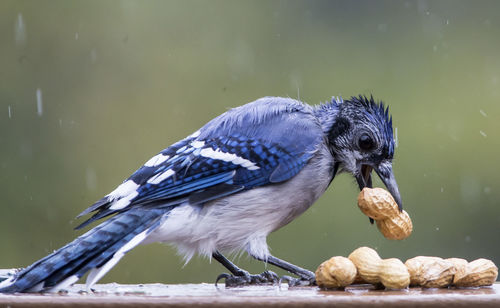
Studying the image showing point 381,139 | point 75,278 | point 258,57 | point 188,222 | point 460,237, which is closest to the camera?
point 75,278

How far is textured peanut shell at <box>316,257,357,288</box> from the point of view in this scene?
2.06 metres

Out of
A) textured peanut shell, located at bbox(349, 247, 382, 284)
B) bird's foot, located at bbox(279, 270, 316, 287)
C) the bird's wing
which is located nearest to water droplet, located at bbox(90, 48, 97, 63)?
the bird's wing

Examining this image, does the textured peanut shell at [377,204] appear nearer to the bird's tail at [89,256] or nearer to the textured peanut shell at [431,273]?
the textured peanut shell at [431,273]

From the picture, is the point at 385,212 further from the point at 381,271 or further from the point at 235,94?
the point at 235,94

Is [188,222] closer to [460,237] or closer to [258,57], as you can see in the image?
[460,237]

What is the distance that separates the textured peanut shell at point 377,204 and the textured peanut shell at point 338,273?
0.27m

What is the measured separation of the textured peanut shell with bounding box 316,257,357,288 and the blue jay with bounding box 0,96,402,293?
212 mm

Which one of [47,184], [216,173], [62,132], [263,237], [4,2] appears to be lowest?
[263,237]

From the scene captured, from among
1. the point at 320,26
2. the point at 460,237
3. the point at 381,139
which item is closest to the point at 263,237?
the point at 381,139

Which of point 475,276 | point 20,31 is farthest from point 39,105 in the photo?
point 475,276

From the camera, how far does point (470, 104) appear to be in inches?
201

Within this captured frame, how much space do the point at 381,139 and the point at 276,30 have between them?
3390 mm

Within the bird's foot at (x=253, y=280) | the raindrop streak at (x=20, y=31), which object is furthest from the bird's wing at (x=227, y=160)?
the raindrop streak at (x=20, y=31)

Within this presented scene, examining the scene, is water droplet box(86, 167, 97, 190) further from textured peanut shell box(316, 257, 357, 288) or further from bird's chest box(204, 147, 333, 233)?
textured peanut shell box(316, 257, 357, 288)
